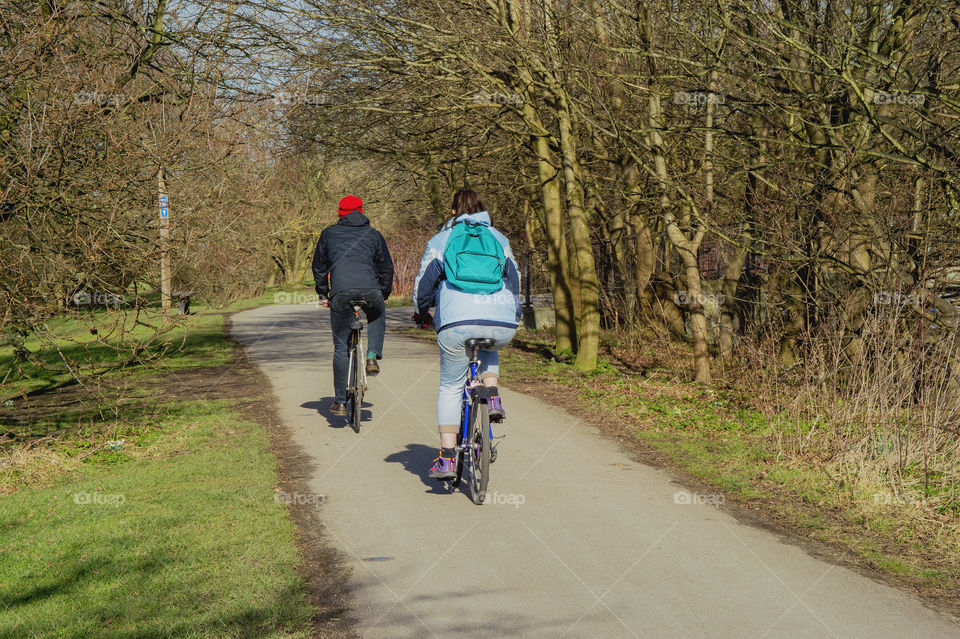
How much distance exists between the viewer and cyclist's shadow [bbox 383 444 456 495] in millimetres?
6918

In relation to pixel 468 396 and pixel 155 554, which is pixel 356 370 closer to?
pixel 468 396

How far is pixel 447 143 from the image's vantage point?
18.2 meters

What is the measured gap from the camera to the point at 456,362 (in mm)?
6441

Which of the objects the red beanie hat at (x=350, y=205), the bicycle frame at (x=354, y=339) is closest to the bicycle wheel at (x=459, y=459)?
the bicycle frame at (x=354, y=339)

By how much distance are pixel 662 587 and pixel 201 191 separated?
317 inches

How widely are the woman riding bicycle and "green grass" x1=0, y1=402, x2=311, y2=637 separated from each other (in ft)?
5.27

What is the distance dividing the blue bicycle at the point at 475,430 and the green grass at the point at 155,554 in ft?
4.54

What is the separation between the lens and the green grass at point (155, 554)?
4.29 meters

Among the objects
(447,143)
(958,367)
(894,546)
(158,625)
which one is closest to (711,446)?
(958,367)

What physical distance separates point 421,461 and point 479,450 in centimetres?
174

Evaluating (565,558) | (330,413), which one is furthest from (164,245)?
(565,558)

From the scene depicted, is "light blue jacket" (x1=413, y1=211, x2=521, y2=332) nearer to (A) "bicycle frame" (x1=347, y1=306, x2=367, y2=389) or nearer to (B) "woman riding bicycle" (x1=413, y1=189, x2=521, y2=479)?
(B) "woman riding bicycle" (x1=413, y1=189, x2=521, y2=479)

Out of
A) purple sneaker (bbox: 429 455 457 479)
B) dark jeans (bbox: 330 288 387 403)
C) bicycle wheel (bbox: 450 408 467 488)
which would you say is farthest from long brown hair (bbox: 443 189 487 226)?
dark jeans (bbox: 330 288 387 403)

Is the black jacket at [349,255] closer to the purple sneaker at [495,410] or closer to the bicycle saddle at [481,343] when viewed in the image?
the bicycle saddle at [481,343]
